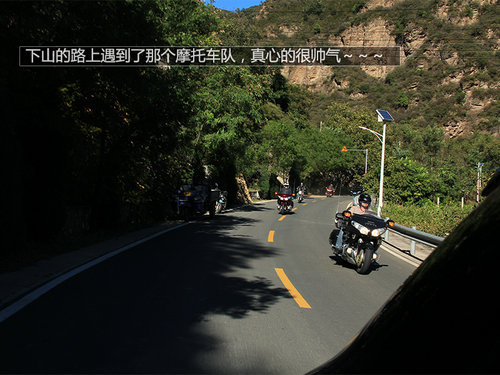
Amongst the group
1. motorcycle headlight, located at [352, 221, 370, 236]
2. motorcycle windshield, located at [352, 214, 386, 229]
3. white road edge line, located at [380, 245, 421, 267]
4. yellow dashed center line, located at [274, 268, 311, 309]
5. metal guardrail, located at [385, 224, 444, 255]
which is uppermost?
motorcycle windshield, located at [352, 214, 386, 229]

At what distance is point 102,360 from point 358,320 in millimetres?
3352

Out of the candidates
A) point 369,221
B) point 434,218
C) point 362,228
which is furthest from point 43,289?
point 434,218

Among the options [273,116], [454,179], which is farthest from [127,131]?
[273,116]

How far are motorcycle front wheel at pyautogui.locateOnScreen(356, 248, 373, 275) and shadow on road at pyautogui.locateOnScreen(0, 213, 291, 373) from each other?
2.47 metres

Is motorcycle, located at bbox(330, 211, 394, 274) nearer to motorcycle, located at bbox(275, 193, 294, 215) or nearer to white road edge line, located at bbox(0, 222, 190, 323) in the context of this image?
white road edge line, located at bbox(0, 222, 190, 323)

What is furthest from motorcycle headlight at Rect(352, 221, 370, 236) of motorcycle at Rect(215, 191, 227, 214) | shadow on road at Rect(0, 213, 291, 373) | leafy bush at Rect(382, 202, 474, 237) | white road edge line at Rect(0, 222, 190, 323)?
motorcycle at Rect(215, 191, 227, 214)

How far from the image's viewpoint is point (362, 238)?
948 centimetres

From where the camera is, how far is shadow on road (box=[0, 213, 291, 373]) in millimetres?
4004

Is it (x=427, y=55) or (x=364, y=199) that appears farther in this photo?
(x=427, y=55)

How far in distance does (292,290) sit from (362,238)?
2709mm

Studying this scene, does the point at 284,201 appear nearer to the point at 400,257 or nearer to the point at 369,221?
the point at 400,257

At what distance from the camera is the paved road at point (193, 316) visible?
408cm

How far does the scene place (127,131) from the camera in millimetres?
15695

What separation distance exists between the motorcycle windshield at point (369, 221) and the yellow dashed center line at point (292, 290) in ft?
6.67
